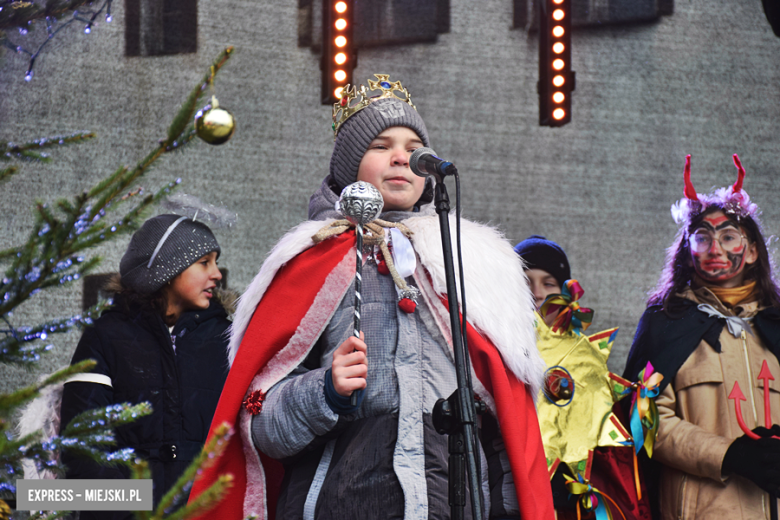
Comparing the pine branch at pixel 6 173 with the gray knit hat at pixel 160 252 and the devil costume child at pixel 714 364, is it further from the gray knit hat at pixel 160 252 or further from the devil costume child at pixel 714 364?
the devil costume child at pixel 714 364

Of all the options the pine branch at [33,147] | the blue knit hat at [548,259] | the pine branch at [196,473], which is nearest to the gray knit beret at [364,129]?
the pine branch at [33,147]

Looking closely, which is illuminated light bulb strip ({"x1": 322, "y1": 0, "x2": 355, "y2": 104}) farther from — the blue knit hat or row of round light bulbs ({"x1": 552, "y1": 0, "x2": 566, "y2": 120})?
the blue knit hat

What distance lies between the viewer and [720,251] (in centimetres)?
329

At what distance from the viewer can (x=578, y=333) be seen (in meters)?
3.22

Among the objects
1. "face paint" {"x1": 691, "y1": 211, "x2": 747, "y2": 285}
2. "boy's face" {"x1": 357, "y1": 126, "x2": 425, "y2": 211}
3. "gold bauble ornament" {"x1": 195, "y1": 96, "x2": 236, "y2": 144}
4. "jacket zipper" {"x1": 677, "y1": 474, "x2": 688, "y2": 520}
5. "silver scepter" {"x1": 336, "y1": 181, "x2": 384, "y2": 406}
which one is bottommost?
"jacket zipper" {"x1": 677, "y1": 474, "x2": 688, "y2": 520}

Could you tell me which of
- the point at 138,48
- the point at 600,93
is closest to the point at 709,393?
the point at 600,93

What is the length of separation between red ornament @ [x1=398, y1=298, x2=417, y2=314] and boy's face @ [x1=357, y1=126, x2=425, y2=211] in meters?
0.31

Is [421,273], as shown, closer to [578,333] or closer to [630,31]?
[578,333]

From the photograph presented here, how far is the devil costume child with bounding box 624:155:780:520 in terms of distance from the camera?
2945 millimetres

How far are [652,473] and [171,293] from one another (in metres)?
1.96

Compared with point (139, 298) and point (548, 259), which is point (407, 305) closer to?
point (139, 298)

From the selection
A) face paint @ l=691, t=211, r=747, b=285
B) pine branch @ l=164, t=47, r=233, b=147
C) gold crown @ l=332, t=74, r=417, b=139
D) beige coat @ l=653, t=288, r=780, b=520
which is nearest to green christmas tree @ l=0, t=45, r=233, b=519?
pine branch @ l=164, t=47, r=233, b=147

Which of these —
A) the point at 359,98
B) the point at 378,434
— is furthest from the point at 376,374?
the point at 359,98

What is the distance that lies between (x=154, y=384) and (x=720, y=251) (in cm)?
216
